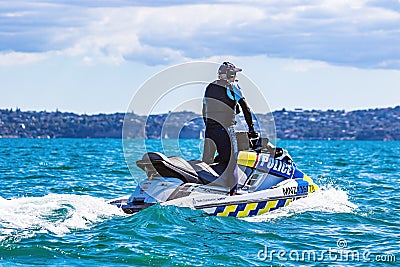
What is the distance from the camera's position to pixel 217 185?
1300cm

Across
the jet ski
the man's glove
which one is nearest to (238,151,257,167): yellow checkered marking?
the jet ski

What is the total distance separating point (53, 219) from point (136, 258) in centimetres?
242

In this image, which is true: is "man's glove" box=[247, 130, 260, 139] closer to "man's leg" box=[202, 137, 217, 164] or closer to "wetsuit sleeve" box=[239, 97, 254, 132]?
"wetsuit sleeve" box=[239, 97, 254, 132]

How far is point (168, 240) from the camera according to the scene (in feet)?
34.7

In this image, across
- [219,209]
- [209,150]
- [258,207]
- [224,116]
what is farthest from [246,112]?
[219,209]

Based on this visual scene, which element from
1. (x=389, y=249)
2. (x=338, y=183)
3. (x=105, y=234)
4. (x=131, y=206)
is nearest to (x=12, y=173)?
(x=338, y=183)

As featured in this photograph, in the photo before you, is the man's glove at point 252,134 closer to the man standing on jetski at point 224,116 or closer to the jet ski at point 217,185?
the jet ski at point 217,185

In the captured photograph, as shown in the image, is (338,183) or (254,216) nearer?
(254,216)

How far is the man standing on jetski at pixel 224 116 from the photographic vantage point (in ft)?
42.8

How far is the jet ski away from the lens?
12.5 metres

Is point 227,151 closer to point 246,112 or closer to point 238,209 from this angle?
point 246,112

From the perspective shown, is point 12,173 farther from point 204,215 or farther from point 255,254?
point 255,254

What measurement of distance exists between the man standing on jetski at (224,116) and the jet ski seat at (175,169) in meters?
0.26

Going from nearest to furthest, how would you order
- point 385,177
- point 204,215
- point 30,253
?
point 30,253, point 204,215, point 385,177
